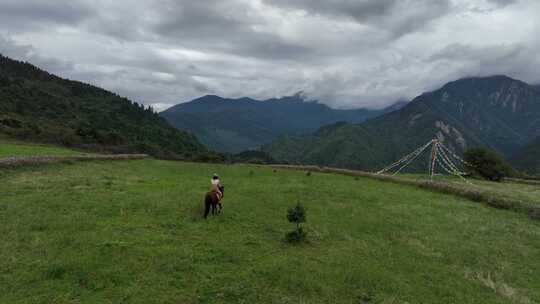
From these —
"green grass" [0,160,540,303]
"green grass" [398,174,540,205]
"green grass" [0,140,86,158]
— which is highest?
"green grass" [0,140,86,158]

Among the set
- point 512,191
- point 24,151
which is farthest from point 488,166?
point 24,151

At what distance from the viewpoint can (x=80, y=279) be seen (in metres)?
11.3

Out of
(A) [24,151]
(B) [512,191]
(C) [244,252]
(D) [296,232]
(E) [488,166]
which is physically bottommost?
(C) [244,252]

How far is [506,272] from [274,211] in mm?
→ 12321

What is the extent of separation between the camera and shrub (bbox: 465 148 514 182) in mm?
70125

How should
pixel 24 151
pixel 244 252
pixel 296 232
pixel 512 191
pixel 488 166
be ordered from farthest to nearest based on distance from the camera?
pixel 488 166 → pixel 24 151 → pixel 512 191 → pixel 296 232 → pixel 244 252

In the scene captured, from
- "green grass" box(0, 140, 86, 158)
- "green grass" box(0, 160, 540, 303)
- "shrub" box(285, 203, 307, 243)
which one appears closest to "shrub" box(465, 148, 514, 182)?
"green grass" box(0, 160, 540, 303)

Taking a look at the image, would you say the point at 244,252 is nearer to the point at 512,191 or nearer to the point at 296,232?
the point at 296,232

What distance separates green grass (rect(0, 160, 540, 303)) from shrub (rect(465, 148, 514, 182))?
2027 inches

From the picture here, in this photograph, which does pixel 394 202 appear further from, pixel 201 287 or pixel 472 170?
pixel 472 170

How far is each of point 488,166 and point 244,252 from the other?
70.5 m

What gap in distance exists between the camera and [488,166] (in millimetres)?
70250

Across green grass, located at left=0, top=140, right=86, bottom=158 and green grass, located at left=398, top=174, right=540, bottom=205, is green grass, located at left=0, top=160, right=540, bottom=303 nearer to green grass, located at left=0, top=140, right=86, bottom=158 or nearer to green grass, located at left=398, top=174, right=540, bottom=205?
green grass, located at left=398, top=174, right=540, bottom=205

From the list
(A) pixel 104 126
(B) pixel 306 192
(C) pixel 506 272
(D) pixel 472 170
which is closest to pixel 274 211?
(B) pixel 306 192
